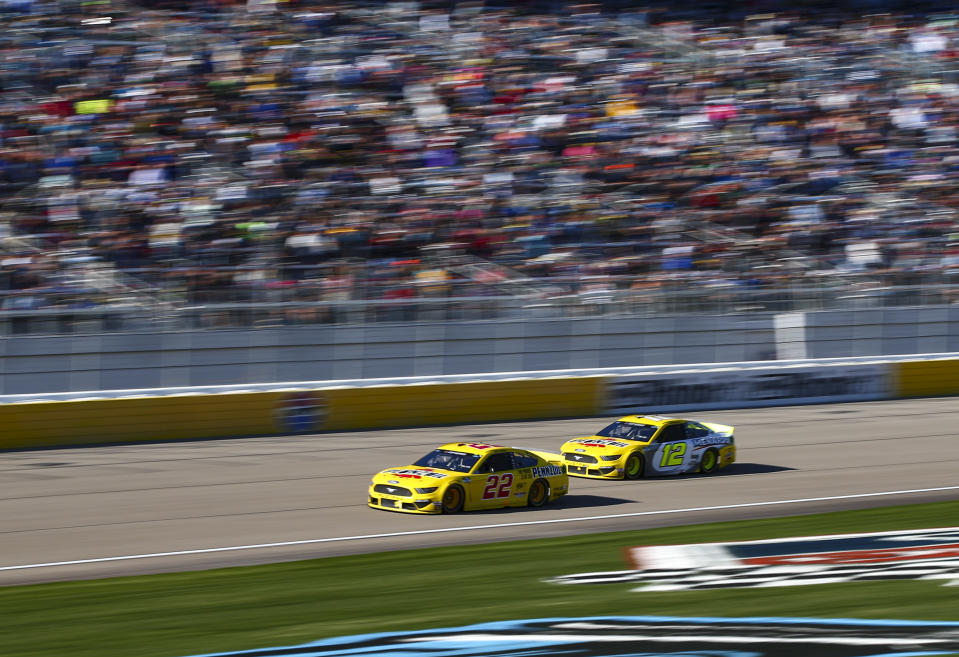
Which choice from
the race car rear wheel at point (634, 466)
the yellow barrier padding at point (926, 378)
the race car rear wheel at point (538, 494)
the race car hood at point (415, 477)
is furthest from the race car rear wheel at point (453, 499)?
the yellow barrier padding at point (926, 378)

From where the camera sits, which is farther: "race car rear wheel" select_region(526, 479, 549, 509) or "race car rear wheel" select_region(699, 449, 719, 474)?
"race car rear wheel" select_region(699, 449, 719, 474)

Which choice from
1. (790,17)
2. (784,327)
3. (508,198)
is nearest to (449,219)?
(508,198)

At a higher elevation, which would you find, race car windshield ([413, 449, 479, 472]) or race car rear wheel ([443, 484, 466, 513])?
race car windshield ([413, 449, 479, 472])

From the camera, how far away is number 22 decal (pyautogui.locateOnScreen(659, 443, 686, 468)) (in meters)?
19.1

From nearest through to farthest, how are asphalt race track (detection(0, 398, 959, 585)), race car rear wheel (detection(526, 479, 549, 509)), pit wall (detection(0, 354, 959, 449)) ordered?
asphalt race track (detection(0, 398, 959, 585))
race car rear wheel (detection(526, 479, 549, 509))
pit wall (detection(0, 354, 959, 449))

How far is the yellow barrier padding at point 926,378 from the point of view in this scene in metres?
28.1

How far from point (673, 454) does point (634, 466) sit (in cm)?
69

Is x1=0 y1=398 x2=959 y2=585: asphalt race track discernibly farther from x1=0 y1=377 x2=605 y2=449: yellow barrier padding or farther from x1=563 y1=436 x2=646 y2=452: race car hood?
x1=563 y1=436 x2=646 y2=452: race car hood

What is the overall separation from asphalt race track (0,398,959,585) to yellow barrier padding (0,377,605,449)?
35 cm

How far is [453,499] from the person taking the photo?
16250 millimetres

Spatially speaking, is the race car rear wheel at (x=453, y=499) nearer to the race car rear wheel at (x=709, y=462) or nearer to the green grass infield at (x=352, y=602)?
the green grass infield at (x=352, y=602)

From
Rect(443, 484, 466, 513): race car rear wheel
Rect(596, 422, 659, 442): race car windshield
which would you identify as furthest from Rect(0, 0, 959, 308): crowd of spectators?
Rect(443, 484, 466, 513): race car rear wheel

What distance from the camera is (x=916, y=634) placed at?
1043 centimetres

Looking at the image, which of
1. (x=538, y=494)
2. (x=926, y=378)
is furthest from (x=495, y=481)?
(x=926, y=378)
